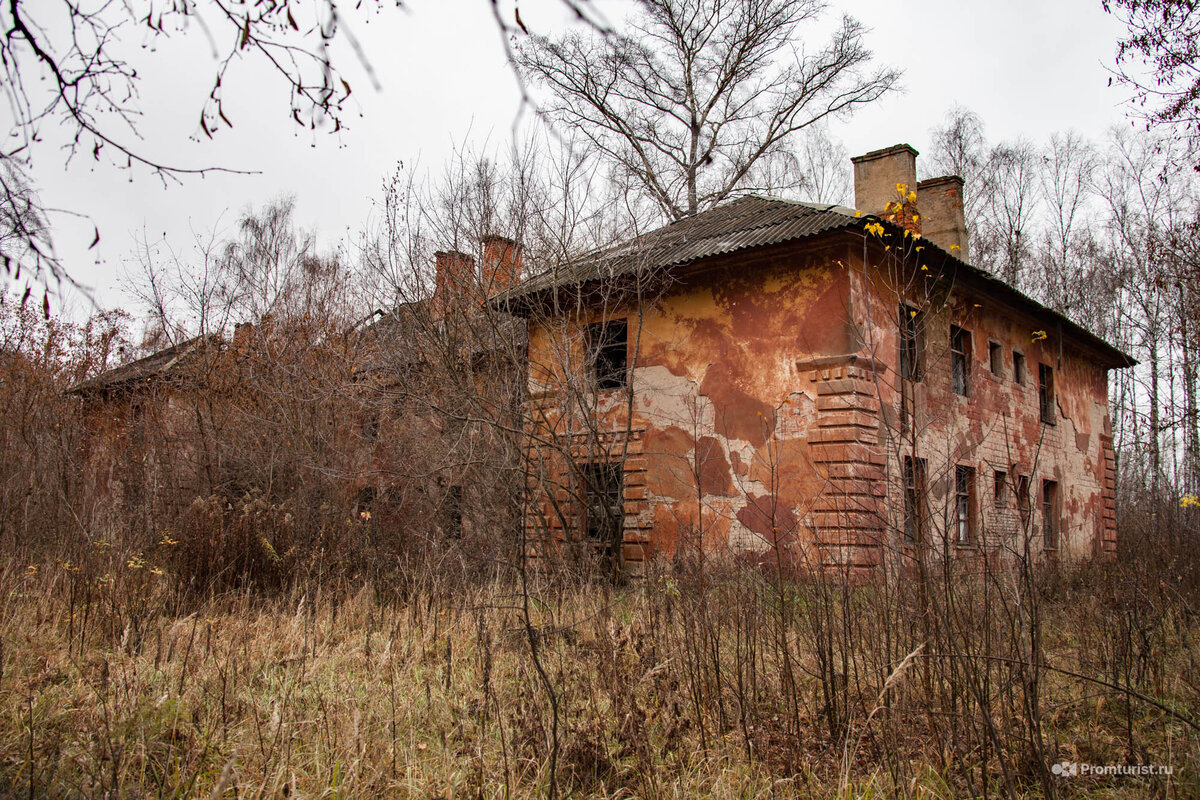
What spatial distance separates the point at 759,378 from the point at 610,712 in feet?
27.0

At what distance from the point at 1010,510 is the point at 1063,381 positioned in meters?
4.30

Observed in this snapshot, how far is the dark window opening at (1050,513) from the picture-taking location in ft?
53.2

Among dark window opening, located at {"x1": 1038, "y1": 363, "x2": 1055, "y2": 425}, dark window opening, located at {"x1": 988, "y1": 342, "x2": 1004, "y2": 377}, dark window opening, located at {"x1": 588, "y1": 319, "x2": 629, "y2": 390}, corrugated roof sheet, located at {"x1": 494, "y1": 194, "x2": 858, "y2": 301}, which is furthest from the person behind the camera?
dark window opening, located at {"x1": 1038, "y1": 363, "x2": 1055, "y2": 425}

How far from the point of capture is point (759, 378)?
12.2m

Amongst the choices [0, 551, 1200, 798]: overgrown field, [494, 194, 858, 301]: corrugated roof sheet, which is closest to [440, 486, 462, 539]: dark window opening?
[494, 194, 858, 301]: corrugated roof sheet

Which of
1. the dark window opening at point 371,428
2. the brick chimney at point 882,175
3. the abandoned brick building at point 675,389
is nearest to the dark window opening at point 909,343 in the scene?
the abandoned brick building at point 675,389

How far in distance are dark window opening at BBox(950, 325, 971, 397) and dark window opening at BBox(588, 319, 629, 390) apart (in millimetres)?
5512

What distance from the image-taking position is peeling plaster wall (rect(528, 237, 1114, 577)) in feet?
37.0

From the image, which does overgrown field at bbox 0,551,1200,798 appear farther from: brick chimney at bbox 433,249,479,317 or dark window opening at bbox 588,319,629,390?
dark window opening at bbox 588,319,629,390

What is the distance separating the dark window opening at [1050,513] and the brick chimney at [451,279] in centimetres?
1228

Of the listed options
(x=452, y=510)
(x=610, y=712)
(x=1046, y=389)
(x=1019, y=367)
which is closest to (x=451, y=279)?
(x=452, y=510)

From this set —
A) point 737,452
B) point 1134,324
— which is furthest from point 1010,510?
point 1134,324

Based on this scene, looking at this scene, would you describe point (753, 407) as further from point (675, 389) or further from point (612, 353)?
point (612, 353)

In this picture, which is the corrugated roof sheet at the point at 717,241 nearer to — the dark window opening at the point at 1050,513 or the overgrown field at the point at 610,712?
the dark window opening at the point at 1050,513
